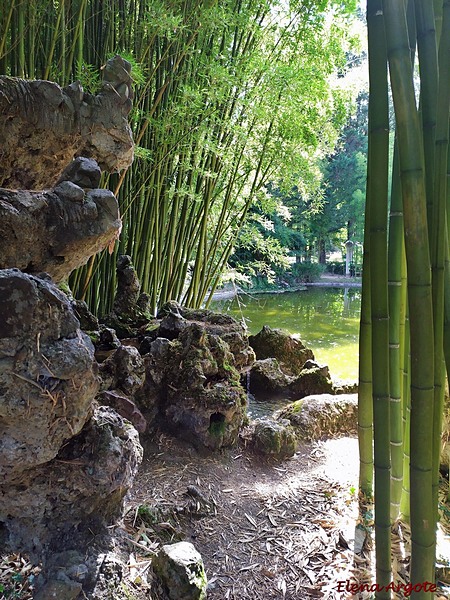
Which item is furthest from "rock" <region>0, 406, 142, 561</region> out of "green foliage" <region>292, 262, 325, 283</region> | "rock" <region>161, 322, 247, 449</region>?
"green foliage" <region>292, 262, 325, 283</region>

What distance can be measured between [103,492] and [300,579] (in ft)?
2.37

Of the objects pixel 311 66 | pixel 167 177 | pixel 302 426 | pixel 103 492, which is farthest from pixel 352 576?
pixel 311 66

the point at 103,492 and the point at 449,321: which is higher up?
the point at 449,321

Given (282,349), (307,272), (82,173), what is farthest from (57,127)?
(307,272)

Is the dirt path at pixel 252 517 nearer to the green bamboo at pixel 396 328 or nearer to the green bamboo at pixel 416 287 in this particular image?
the green bamboo at pixel 396 328

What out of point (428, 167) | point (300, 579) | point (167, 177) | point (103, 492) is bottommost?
point (300, 579)

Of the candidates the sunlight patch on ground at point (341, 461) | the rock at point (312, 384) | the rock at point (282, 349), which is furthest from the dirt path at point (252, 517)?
the rock at point (282, 349)

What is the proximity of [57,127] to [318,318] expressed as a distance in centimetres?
709

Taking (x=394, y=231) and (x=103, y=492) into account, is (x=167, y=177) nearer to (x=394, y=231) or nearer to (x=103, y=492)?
(x=394, y=231)

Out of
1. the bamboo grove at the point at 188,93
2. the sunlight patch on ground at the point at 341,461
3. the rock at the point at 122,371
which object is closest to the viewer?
the rock at the point at 122,371

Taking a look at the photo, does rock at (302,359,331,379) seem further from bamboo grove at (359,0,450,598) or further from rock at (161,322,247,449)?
bamboo grove at (359,0,450,598)

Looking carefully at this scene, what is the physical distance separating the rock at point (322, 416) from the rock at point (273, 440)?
288 millimetres

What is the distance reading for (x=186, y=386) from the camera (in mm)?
2168

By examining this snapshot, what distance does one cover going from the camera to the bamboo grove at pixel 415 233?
86 centimetres
